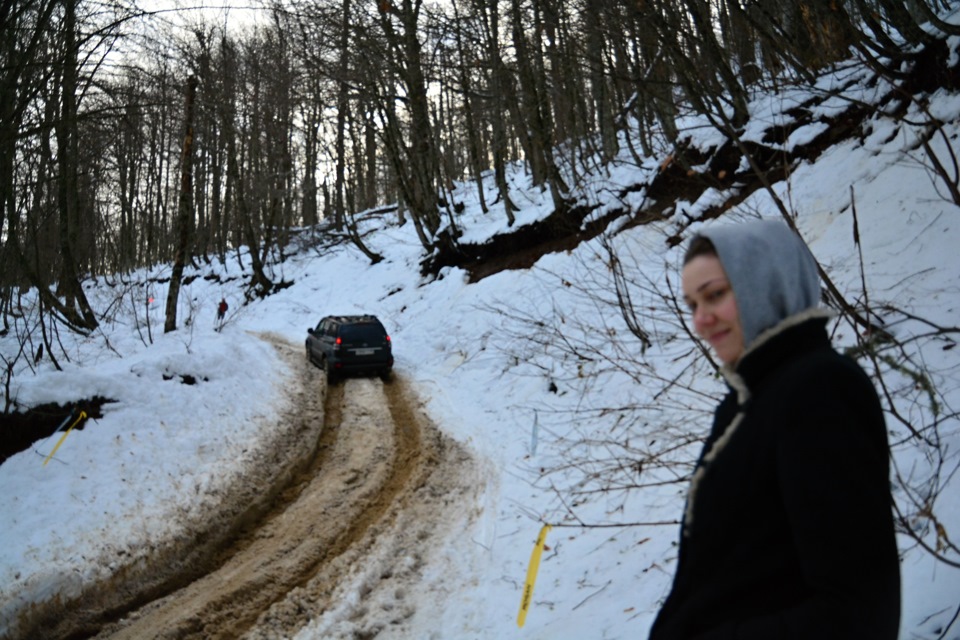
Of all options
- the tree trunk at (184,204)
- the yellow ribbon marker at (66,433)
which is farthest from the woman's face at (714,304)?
the tree trunk at (184,204)

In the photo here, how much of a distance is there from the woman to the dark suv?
1508cm

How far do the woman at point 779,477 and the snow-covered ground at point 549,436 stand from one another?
8.11 ft

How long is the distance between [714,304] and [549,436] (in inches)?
347

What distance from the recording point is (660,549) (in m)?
5.75

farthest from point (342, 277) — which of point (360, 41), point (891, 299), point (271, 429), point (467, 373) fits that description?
point (891, 299)

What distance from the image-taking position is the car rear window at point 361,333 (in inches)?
655

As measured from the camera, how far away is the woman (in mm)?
1282

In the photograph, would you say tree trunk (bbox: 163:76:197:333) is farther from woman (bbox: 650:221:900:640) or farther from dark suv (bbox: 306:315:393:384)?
woman (bbox: 650:221:900:640)

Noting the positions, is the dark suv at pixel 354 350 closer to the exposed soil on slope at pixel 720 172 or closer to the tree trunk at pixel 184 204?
the tree trunk at pixel 184 204

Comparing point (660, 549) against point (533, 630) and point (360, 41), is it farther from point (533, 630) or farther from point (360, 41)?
point (360, 41)

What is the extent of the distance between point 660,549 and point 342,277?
1089 inches

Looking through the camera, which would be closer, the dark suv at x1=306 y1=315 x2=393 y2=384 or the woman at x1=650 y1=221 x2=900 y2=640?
Result: the woman at x1=650 y1=221 x2=900 y2=640

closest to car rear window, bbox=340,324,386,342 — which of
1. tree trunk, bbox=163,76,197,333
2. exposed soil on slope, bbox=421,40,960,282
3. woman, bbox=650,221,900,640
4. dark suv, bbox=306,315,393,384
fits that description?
dark suv, bbox=306,315,393,384

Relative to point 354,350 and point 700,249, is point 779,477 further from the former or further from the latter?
point 354,350
